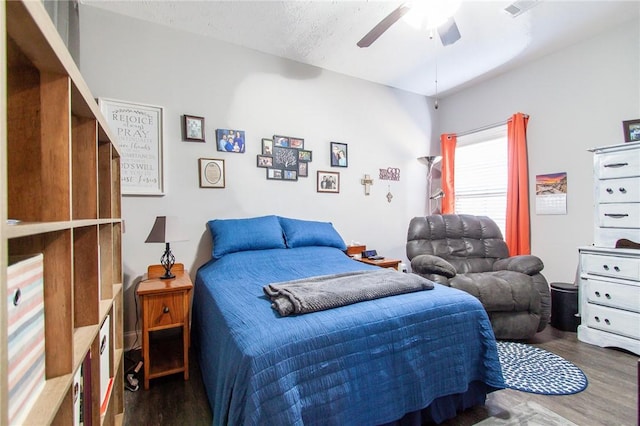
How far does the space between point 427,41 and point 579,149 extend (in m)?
1.87

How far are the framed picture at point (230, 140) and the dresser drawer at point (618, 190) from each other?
3214 mm

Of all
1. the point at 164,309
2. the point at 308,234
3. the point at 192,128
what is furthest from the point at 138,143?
the point at 308,234

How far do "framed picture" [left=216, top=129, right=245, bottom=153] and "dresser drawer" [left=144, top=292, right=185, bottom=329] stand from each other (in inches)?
57.8

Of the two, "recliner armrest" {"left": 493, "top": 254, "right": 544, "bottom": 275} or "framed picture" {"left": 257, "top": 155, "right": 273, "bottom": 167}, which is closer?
"recliner armrest" {"left": 493, "top": 254, "right": 544, "bottom": 275}

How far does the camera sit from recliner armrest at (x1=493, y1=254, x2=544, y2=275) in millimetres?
2616

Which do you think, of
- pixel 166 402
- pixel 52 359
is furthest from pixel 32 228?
pixel 166 402

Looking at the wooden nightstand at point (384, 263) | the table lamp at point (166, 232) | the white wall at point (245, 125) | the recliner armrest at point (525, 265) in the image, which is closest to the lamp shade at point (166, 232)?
the table lamp at point (166, 232)

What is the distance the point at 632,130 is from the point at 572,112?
58 cm

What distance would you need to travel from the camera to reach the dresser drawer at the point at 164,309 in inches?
73.9

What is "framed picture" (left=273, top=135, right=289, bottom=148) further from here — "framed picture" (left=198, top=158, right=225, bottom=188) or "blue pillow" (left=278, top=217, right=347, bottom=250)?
"blue pillow" (left=278, top=217, right=347, bottom=250)

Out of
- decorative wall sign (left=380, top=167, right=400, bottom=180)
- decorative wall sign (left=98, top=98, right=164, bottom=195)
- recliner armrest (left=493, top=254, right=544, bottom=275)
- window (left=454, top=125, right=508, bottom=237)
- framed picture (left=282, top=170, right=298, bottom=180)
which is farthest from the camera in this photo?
decorative wall sign (left=380, top=167, right=400, bottom=180)

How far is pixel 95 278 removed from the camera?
958 millimetres

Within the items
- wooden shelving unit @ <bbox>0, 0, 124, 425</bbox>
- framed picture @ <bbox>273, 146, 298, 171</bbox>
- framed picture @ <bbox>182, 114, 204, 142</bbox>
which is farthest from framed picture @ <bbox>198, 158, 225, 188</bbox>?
wooden shelving unit @ <bbox>0, 0, 124, 425</bbox>

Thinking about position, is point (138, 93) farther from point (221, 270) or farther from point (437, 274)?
point (437, 274)
